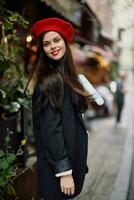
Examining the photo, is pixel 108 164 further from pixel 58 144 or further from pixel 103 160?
pixel 58 144

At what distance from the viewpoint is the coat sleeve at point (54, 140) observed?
3379mm

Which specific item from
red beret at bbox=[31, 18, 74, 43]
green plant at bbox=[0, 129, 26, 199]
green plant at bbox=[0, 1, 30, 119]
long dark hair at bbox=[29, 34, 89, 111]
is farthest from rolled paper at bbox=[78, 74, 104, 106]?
green plant at bbox=[0, 1, 30, 119]

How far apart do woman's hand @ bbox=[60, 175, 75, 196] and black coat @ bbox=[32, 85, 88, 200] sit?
0.08 meters

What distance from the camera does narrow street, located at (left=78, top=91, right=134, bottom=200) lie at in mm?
6559

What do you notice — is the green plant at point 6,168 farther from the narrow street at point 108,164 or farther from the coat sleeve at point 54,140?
the narrow street at point 108,164

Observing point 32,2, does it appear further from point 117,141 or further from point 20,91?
point 117,141

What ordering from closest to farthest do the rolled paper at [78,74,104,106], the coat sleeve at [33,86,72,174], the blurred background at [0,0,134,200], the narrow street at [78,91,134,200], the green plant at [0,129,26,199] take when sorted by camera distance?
the coat sleeve at [33,86,72,174], the rolled paper at [78,74,104,106], the green plant at [0,129,26,199], the blurred background at [0,0,134,200], the narrow street at [78,91,134,200]

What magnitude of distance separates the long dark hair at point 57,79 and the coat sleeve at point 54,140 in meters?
0.08

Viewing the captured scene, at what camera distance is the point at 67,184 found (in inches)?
135

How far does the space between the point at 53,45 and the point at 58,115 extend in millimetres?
582

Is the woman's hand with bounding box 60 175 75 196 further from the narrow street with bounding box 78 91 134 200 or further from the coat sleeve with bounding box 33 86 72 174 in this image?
the narrow street with bounding box 78 91 134 200

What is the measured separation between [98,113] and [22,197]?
43.8 feet

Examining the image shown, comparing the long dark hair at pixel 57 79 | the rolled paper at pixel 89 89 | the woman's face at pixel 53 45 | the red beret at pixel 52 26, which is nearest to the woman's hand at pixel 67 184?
the long dark hair at pixel 57 79

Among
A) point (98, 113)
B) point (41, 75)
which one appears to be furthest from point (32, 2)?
point (98, 113)
